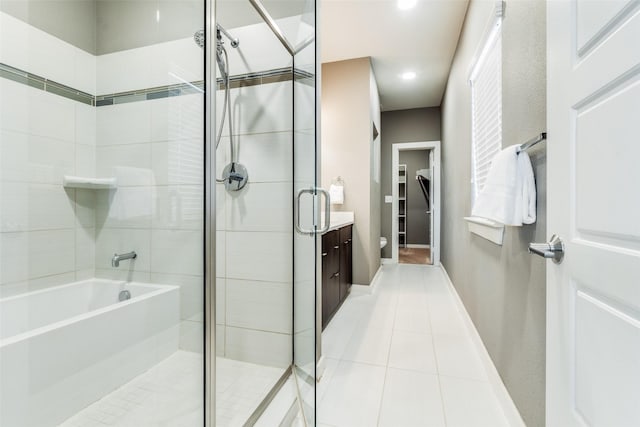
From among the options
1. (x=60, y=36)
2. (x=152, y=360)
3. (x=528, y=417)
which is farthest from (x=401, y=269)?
(x=60, y=36)

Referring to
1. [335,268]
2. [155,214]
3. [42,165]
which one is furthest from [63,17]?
[335,268]

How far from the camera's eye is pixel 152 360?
126 centimetres

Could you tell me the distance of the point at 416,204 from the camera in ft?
23.3

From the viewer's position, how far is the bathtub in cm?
100

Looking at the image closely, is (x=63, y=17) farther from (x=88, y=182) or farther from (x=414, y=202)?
(x=414, y=202)

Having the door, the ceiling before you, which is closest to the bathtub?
the door

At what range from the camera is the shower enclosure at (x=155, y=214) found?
111 cm

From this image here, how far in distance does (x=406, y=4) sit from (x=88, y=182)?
2.84 m

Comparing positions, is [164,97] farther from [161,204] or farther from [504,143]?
[504,143]

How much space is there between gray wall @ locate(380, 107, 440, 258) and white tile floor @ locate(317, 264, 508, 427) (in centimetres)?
248
